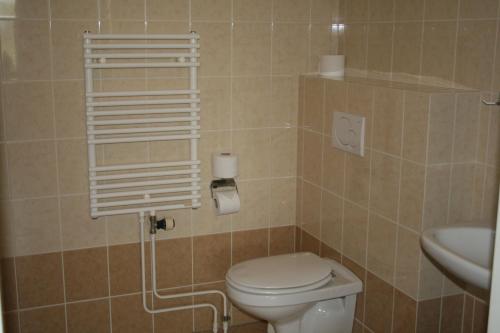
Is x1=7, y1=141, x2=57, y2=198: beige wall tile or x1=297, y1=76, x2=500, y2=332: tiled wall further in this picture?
x1=7, y1=141, x2=57, y2=198: beige wall tile

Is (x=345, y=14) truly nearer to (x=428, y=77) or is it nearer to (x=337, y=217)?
(x=428, y=77)

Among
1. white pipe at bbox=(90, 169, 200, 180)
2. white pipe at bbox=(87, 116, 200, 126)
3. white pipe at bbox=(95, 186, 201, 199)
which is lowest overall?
white pipe at bbox=(95, 186, 201, 199)

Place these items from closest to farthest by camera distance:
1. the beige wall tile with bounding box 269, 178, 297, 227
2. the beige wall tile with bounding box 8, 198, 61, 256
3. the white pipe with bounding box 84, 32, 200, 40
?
the white pipe with bounding box 84, 32, 200, 40 < the beige wall tile with bounding box 8, 198, 61, 256 < the beige wall tile with bounding box 269, 178, 297, 227

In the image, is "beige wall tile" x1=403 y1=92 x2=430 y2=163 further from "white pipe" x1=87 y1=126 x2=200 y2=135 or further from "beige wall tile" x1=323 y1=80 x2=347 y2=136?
"white pipe" x1=87 y1=126 x2=200 y2=135

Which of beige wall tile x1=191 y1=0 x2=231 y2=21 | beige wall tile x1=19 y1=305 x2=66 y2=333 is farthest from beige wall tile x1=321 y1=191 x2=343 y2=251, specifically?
beige wall tile x1=19 y1=305 x2=66 y2=333

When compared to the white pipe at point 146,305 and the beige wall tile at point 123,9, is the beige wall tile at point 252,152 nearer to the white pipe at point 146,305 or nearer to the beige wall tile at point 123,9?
the white pipe at point 146,305

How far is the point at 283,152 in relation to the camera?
321 centimetres

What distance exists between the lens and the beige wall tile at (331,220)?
2.86 m

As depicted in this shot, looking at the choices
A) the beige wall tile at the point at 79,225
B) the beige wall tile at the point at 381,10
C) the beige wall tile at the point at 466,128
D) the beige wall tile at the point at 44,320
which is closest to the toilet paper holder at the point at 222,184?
the beige wall tile at the point at 79,225

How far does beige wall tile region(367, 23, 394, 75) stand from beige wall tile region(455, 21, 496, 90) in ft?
1.51

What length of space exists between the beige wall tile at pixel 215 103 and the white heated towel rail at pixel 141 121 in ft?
0.32

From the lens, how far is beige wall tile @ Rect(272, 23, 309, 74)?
10.1 feet

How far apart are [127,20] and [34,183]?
89 cm

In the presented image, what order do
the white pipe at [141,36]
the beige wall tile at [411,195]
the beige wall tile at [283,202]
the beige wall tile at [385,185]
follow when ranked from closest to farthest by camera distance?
the beige wall tile at [411,195] < the beige wall tile at [385,185] < the white pipe at [141,36] < the beige wall tile at [283,202]
